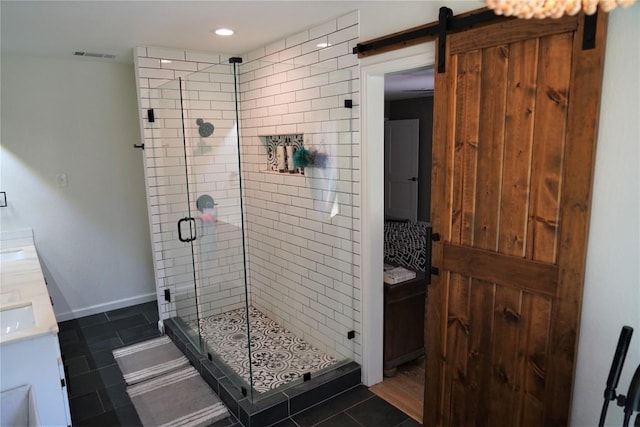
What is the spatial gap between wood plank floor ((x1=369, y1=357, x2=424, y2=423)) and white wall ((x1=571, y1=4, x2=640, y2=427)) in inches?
44.2

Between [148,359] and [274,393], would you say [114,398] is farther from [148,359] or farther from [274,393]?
[274,393]

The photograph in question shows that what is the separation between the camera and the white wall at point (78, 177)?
11.5ft

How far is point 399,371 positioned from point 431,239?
4.57 feet

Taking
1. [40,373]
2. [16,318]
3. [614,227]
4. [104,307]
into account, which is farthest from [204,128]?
[614,227]

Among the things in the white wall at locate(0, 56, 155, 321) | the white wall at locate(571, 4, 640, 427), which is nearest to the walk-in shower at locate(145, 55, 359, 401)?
the white wall at locate(0, 56, 155, 321)

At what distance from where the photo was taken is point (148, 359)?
321 centimetres

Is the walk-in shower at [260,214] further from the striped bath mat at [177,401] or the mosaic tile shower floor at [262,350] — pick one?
the striped bath mat at [177,401]

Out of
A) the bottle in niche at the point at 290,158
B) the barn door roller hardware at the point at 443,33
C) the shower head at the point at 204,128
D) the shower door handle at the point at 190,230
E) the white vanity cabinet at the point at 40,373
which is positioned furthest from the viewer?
the shower door handle at the point at 190,230

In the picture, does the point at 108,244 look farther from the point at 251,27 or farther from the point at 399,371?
the point at 399,371

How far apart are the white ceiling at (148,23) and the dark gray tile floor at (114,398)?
2.36 m

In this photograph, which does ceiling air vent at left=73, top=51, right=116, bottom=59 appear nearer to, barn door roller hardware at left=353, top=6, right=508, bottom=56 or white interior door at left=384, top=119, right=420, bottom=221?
barn door roller hardware at left=353, top=6, right=508, bottom=56

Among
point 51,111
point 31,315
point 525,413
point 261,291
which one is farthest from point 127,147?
point 525,413

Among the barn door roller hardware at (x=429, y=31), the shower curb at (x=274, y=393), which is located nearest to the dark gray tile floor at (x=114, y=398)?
the shower curb at (x=274, y=393)

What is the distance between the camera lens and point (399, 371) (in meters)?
3.04
